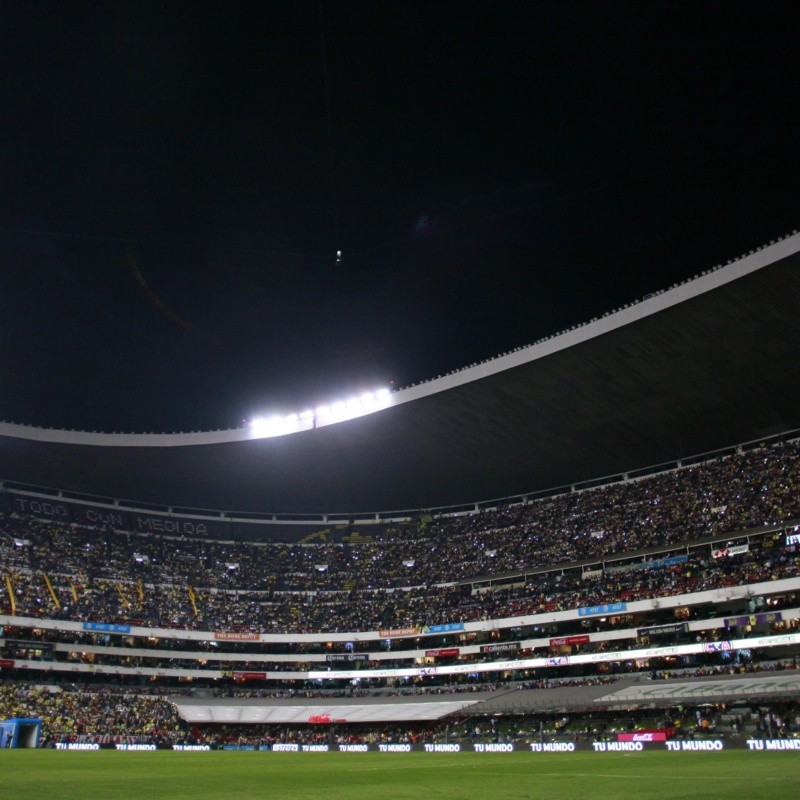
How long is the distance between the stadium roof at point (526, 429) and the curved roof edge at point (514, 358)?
11 cm

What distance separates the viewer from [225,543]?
8750 cm

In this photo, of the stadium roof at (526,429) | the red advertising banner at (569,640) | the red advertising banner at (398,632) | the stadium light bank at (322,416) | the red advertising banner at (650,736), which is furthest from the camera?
the red advertising banner at (398,632)

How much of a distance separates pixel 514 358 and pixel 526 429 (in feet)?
Result: 35.6

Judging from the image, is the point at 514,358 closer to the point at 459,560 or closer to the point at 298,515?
the point at 459,560

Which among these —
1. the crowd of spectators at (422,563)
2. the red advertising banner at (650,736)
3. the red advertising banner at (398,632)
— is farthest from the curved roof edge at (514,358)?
the red advertising banner at (650,736)

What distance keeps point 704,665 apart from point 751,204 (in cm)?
3291

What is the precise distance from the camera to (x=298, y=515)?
92.0m

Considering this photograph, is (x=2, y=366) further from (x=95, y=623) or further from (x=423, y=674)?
(x=423, y=674)

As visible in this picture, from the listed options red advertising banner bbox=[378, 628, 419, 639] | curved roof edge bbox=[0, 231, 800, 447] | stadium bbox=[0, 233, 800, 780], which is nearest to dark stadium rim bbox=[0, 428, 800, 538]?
stadium bbox=[0, 233, 800, 780]

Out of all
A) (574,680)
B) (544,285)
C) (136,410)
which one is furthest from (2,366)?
(574,680)

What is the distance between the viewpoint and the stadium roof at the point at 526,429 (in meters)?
51.3

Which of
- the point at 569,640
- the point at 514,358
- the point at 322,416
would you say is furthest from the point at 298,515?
the point at 514,358

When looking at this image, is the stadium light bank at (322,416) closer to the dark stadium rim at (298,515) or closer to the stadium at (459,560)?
the stadium at (459,560)

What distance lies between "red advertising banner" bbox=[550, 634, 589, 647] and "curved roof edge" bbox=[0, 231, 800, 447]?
74.6 ft
